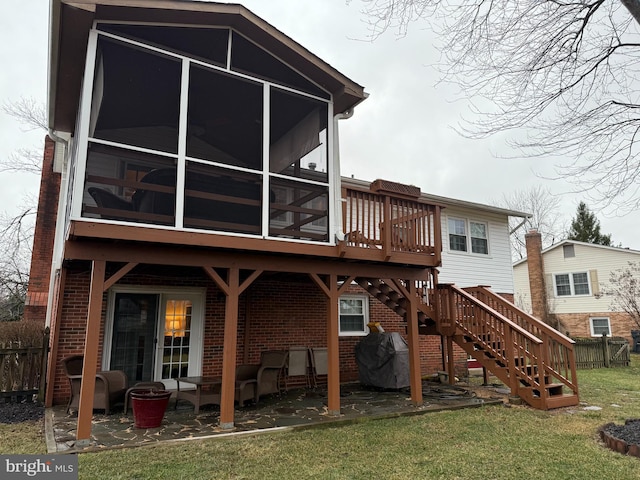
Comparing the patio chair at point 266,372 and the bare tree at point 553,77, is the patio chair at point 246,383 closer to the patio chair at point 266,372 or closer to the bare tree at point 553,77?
the patio chair at point 266,372

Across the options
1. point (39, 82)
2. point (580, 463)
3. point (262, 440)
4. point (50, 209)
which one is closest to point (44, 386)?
point (262, 440)

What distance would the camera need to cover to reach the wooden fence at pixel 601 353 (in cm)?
1295

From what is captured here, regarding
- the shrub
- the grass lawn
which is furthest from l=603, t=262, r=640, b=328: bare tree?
the shrub

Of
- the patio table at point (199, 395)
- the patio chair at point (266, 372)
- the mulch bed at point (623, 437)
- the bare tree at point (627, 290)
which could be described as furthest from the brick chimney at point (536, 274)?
the patio table at point (199, 395)

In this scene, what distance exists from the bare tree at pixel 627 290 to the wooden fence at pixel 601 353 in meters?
1.55

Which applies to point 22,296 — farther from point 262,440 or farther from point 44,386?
point 262,440

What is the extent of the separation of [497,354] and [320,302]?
3991 millimetres

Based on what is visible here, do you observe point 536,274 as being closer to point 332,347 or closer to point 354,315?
point 354,315

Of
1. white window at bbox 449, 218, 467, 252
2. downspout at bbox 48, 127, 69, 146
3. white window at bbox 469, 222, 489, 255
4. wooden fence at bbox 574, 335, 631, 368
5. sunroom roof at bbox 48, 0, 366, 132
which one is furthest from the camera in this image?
wooden fence at bbox 574, 335, 631, 368

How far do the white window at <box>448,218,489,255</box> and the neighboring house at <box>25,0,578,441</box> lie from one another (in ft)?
12.6

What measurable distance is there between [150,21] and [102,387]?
210 inches

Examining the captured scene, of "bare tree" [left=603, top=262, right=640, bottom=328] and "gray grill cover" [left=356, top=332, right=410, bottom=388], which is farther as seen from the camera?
"bare tree" [left=603, top=262, right=640, bottom=328]

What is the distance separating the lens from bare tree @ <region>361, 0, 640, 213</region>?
239 inches

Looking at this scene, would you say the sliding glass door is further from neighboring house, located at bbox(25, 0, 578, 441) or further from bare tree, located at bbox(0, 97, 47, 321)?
bare tree, located at bbox(0, 97, 47, 321)
